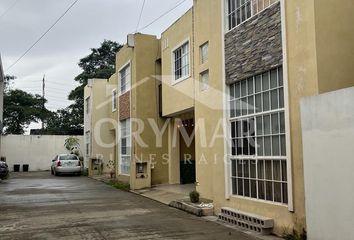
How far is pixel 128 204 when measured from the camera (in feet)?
42.4

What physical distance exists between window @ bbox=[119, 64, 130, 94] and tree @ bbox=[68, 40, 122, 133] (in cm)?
2227

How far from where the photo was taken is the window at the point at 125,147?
63.8ft

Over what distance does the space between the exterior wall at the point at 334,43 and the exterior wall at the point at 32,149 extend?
95.6ft

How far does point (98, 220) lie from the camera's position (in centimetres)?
993

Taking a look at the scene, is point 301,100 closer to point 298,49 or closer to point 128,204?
point 298,49

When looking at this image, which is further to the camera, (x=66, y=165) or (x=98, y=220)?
(x=66, y=165)

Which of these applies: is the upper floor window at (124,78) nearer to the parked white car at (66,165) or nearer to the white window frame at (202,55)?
the white window frame at (202,55)

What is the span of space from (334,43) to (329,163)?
2.38 m

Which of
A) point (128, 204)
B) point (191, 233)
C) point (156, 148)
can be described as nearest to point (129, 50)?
point (156, 148)

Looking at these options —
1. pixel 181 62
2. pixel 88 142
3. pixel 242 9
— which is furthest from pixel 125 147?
pixel 242 9

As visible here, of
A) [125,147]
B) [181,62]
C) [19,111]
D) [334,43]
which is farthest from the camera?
[19,111]

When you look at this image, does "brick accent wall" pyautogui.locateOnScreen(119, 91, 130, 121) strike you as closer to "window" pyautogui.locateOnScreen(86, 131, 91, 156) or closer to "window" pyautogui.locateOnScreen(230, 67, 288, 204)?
"window" pyautogui.locateOnScreen(86, 131, 91, 156)

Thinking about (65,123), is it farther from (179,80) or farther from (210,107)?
(210,107)

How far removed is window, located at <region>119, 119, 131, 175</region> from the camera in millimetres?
19453
